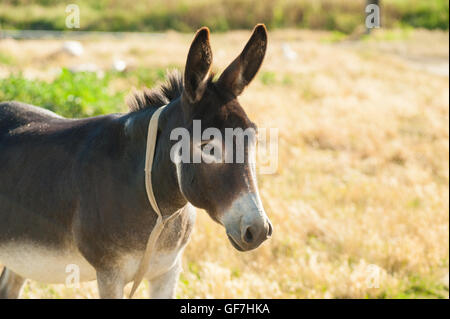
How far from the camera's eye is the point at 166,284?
136 inches

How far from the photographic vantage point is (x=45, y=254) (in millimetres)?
3328

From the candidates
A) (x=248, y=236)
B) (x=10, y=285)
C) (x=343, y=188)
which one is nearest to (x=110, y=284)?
(x=248, y=236)

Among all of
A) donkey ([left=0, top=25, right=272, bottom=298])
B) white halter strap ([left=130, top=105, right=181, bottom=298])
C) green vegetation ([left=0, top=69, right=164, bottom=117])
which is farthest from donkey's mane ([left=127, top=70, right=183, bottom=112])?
green vegetation ([left=0, top=69, right=164, bottom=117])

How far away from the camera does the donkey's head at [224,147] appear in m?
2.58

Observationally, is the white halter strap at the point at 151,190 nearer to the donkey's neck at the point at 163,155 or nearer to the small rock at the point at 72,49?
the donkey's neck at the point at 163,155

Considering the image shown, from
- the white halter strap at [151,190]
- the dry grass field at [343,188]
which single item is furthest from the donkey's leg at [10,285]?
the white halter strap at [151,190]

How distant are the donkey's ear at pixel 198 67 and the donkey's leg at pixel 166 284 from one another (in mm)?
1195

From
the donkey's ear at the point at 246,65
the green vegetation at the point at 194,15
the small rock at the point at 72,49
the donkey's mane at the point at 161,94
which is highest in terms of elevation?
the green vegetation at the point at 194,15

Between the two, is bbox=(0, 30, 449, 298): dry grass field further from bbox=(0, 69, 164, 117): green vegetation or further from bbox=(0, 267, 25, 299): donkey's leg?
bbox=(0, 69, 164, 117): green vegetation

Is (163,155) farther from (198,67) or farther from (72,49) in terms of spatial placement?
(72,49)

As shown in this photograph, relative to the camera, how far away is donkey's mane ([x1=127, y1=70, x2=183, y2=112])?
3.13 metres

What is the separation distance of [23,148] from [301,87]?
12.2m

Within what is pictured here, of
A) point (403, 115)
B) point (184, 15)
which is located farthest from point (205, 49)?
point (184, 15)

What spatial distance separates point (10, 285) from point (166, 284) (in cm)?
135
